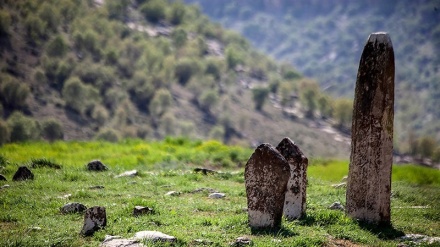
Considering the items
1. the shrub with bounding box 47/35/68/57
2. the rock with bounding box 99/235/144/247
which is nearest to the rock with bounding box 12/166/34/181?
the rock with bounding box 99/235/144/247

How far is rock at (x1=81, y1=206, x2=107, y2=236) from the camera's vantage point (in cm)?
1419

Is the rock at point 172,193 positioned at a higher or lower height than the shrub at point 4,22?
lower

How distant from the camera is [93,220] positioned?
14336 mm

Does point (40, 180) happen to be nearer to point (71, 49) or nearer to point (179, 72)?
point (71, 49)

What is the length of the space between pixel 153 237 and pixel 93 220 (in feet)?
5.98

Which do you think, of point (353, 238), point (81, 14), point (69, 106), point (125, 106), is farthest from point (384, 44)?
point (81, 14)

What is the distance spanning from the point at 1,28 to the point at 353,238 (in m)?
128

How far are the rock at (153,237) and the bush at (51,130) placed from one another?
96925 millimetres

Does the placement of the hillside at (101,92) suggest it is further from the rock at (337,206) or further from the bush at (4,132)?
the rock at (337,206)

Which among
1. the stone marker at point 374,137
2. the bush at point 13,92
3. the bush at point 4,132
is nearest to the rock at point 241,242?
the stone marker at point 374,137

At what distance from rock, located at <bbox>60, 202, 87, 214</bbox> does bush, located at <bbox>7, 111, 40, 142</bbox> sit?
8325cm

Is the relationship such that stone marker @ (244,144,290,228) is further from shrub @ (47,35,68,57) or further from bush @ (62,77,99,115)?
shrub @ (47,35,68,57)

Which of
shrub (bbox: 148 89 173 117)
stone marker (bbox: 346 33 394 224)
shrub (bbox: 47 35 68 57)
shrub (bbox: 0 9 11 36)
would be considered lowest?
shrub (bbox: 148 89 173 117)

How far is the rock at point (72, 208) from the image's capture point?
1666cm
